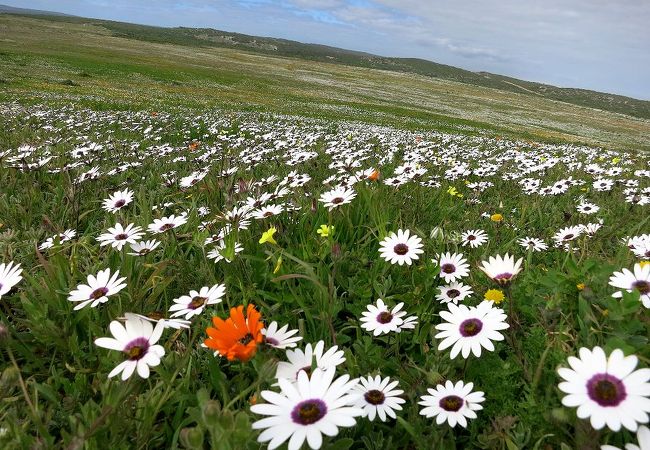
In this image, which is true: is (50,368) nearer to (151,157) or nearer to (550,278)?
(550,278)

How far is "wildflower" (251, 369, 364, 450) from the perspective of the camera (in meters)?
1.18

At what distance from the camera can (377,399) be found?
166 cm

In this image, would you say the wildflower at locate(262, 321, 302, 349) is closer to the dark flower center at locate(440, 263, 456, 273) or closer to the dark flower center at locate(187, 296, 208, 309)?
the dark flower center at locate(187, 296, 208, 309)

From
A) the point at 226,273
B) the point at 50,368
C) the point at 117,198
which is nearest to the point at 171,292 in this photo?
the point at 226,273

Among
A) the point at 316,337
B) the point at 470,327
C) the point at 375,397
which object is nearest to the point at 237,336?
the point at 375,397

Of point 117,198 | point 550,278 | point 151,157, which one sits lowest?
point 151,157

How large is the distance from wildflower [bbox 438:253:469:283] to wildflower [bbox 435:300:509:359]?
21.2 inches

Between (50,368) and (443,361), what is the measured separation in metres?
1.86

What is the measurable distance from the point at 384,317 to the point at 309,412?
953 mm

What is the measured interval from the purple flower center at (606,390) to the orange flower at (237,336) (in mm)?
1037

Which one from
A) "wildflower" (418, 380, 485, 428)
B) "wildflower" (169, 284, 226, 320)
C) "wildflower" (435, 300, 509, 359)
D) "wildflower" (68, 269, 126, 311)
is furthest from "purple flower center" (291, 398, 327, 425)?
"wildflower" (68, 269, 126, 311)

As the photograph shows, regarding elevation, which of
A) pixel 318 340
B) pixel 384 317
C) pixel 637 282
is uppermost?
pixel 637 282

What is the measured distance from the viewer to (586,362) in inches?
52.1

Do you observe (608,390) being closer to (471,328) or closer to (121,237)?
(471,328)
